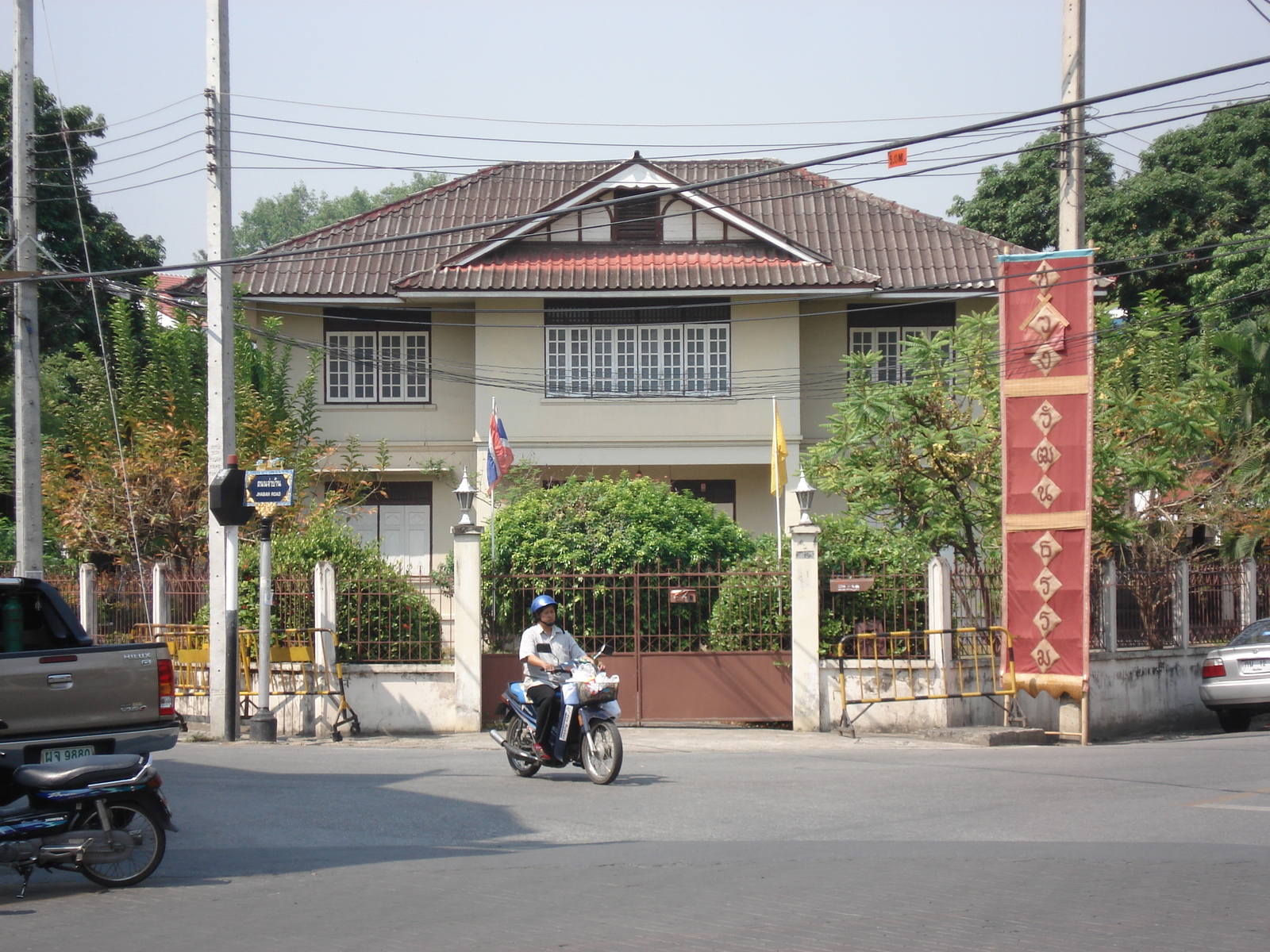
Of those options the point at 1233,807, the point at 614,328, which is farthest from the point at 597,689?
the point at 614,328

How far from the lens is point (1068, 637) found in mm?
15945

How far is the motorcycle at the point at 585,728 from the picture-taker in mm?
11523

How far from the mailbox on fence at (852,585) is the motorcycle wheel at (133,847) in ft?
32.0

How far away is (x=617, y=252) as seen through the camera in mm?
24766

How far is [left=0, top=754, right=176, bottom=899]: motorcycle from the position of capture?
757 cm

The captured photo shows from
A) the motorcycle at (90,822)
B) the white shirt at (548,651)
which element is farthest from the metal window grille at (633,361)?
the motorcycle at (90,822)

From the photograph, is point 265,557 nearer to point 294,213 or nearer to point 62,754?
point 62,754

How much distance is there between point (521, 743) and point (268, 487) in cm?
522

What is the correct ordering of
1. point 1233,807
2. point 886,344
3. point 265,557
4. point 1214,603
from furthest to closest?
point 886,344, point 1214,603, point 265,557, point 1233,807

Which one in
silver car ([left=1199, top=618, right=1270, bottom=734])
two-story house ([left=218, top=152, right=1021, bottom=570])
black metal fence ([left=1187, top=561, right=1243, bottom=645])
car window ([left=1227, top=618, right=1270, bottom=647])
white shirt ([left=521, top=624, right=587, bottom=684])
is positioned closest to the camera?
white shirt ([left=521, top=624, right=587, bottom=684])

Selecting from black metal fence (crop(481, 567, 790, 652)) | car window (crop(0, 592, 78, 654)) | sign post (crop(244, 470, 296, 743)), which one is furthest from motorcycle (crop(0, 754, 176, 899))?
black metal fence (crop(481, 567, 790, 652))

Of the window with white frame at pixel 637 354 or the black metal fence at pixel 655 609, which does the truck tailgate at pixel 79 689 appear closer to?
the black metal fence at pixel 655 609

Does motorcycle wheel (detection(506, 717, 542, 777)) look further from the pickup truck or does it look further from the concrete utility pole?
the concrete utility pole

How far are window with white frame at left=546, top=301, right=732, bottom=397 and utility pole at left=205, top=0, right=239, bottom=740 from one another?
942 centimetres
